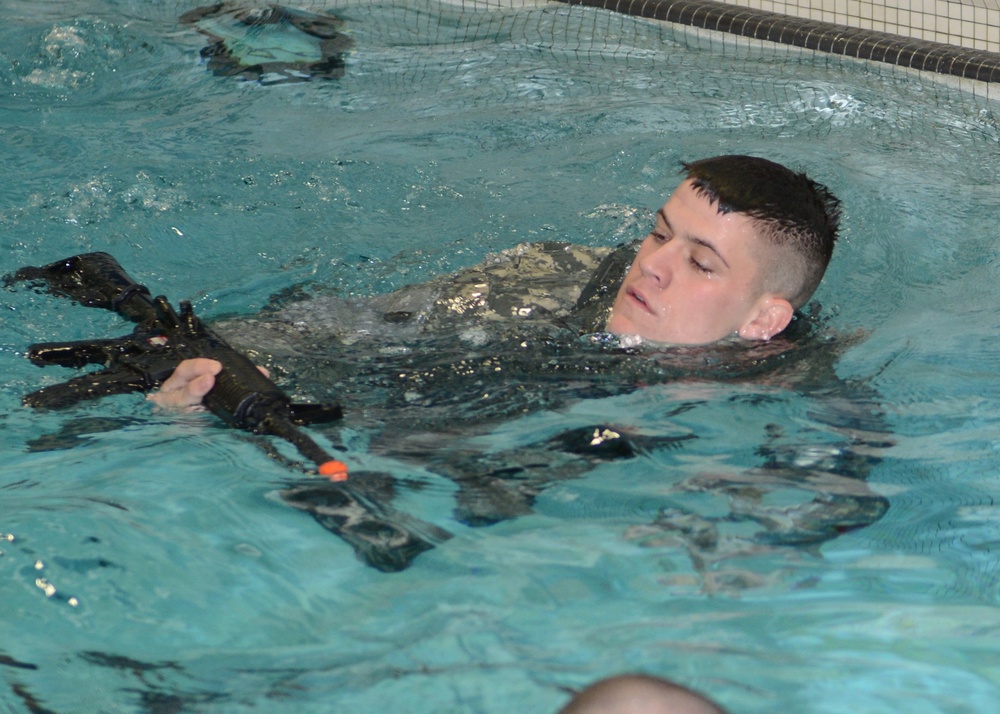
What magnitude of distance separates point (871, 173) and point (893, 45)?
1.24 m

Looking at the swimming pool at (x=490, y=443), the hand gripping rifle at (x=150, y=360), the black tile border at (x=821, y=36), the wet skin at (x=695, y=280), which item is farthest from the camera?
the black tile border at (x=821, y=36)

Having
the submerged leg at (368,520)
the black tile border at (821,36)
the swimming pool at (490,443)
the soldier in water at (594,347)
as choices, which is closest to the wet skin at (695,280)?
the soldier in water at (594,347)

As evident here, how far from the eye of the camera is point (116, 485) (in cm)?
211

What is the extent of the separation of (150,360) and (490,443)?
69 centimetres

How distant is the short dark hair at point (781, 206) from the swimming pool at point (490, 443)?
0.29 metres

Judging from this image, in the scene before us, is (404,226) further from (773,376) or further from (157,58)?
(157,58)

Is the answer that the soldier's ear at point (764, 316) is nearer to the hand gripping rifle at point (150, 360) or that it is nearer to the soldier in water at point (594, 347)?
the soldier in water at point (594, 347)

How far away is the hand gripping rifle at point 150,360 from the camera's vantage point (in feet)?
6.62

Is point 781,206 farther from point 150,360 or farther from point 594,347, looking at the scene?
point 150,360

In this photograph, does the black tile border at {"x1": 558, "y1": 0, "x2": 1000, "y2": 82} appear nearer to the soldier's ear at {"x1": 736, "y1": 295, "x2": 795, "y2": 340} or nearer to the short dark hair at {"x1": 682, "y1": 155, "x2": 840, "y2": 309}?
the short dark hair at {"x1": 682, "y1": 155, "x2": 840, "y2": 309}

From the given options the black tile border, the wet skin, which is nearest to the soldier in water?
the wet skin

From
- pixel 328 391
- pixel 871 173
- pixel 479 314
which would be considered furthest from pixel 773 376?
pixel 871 173

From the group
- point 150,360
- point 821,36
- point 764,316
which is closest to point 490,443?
point 150,360

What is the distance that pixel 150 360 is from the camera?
226 centimetres
